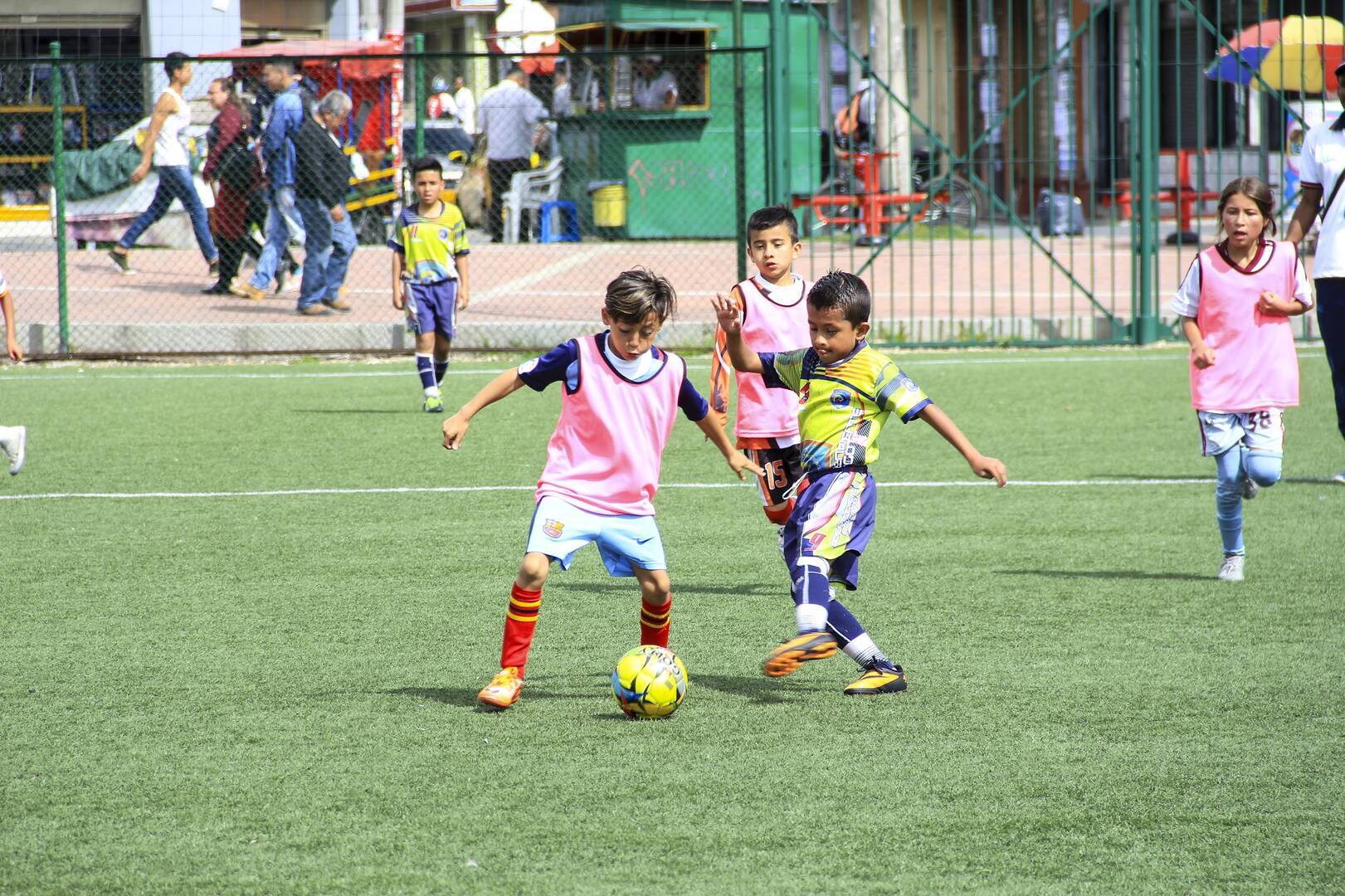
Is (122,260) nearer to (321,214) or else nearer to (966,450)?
(321,214)

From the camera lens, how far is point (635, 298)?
4.84 m

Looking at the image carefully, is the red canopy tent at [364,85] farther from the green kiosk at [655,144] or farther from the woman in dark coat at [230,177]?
the woman in dark coat at [230,177]

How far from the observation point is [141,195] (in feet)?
68.1

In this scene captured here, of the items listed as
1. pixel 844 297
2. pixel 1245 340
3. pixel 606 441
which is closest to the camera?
pixel 606 441

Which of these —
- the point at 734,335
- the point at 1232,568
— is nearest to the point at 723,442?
the point at 734,335

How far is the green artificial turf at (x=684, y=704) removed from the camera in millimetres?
3777

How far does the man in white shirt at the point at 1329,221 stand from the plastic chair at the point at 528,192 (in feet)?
45.3

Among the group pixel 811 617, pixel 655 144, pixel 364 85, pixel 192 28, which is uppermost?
pixel 192 28

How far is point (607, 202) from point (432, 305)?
10080 millimetres

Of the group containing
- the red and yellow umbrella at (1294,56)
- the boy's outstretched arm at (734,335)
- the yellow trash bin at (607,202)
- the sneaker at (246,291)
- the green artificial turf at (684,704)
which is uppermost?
the red and yellow umbrella at (1294,56)

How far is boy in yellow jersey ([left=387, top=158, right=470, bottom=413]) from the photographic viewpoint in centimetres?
1155

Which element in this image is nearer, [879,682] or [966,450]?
[966,450]

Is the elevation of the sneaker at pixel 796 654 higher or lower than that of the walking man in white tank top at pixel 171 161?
lower

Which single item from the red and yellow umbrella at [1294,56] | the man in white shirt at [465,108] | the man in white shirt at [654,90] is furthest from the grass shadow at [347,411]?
the man in white shirt at [465,108]
